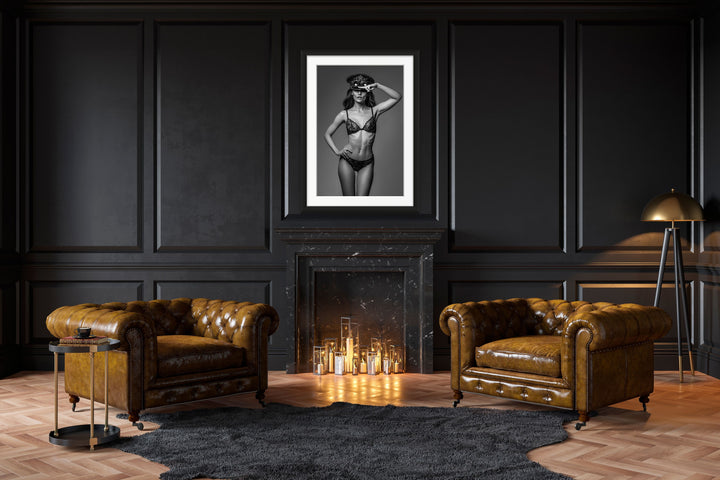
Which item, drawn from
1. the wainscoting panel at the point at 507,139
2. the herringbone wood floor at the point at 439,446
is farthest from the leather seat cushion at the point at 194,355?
the wainscoting panel at the point at 507,139

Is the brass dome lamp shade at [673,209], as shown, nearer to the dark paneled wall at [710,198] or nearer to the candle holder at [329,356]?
the dark paneled wall at [710,198]

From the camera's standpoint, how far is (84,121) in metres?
6.23

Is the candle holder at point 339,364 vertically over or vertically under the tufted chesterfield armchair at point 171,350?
under

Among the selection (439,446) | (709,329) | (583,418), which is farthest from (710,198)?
(439,446)

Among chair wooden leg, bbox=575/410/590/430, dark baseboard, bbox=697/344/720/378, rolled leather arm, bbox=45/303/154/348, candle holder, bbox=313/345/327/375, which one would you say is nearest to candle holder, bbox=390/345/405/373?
candle holder, bbox=313/345/327/375

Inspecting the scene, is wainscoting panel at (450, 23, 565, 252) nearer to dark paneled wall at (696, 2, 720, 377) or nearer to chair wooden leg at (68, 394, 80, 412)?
dark paneled wall at (696, 2, 720, 377)

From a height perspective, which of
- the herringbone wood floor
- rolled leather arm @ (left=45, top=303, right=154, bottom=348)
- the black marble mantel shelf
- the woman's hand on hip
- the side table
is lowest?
the herringbone wood floor

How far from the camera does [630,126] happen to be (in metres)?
6.23

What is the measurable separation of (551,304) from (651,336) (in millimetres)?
744

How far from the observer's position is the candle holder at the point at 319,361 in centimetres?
596

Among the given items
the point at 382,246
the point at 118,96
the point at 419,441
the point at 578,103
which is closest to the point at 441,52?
the point at 578,103

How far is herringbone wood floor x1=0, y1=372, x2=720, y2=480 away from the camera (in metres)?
3.39

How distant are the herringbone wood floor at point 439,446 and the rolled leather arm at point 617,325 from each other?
50cm

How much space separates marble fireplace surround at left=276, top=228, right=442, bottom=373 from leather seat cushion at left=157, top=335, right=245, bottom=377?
1362 millimetres
